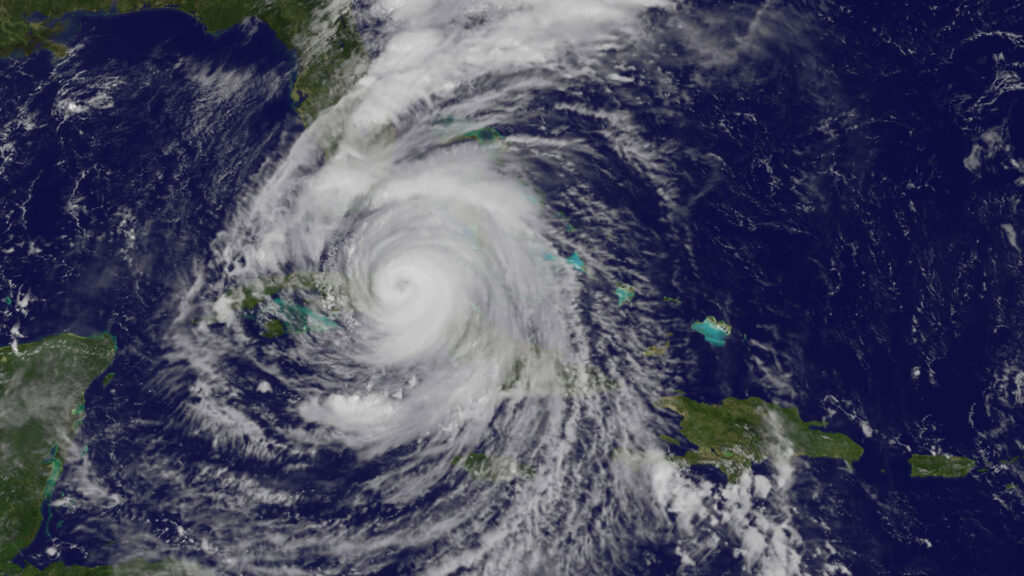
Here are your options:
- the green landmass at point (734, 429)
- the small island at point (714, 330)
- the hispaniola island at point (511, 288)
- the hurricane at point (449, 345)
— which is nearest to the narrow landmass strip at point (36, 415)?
the hispaniola island at point (511, 288)

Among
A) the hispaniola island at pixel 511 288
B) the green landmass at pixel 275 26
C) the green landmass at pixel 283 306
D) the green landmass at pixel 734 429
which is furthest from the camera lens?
the green landmass at pixel 275 26

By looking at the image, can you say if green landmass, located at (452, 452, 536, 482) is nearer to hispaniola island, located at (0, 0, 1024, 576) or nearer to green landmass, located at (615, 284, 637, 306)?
hispaniola island, located at (0, 0, 1024, 576)

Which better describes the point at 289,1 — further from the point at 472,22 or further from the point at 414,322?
the point at 414,322

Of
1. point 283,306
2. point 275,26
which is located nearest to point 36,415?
point 283,306

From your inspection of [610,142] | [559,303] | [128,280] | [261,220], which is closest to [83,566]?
[128,280]

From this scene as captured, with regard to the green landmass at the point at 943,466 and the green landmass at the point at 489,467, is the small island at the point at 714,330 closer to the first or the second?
A: the green landmass at the point at 943,466

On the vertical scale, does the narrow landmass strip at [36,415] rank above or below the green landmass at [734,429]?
below

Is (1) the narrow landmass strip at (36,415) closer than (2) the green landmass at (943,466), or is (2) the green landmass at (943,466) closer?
(2) the green landmass at (943,466)
